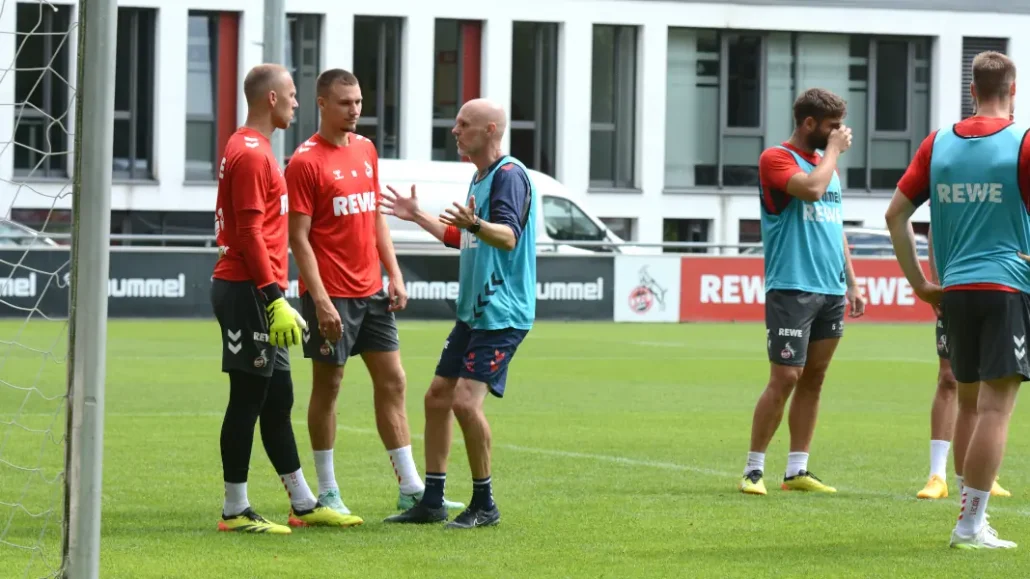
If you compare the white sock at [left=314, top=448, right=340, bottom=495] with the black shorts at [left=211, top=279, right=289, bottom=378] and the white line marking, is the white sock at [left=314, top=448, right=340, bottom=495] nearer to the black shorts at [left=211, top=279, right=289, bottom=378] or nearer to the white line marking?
the black shorts at [left=211, top=279, right=289, bottom=378]

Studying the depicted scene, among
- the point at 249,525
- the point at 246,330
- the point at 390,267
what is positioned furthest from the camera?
the point at 390,267

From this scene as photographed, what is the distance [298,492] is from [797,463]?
2.81 m

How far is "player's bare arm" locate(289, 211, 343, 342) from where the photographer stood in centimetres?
771

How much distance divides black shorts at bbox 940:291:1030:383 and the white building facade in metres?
35.0

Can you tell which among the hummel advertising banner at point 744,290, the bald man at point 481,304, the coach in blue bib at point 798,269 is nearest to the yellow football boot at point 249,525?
the bald man at point 481,304

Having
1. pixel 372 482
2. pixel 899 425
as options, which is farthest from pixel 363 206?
pixel 899 425

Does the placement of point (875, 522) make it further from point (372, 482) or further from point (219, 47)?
point (219, 47)

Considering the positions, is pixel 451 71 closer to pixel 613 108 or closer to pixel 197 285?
pixel 613 108

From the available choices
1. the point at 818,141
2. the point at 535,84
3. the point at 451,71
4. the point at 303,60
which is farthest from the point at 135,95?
the point at 818,141

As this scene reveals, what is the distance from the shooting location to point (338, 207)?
26.2 feet

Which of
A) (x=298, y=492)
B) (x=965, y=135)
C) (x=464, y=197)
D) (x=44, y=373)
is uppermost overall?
(x=464, y=197)

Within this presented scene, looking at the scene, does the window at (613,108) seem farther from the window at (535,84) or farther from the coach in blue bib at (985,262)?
the coach in blue bib at (985,262)

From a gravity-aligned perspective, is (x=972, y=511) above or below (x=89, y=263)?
below

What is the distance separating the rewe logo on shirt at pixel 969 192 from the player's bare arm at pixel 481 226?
1.83 m
